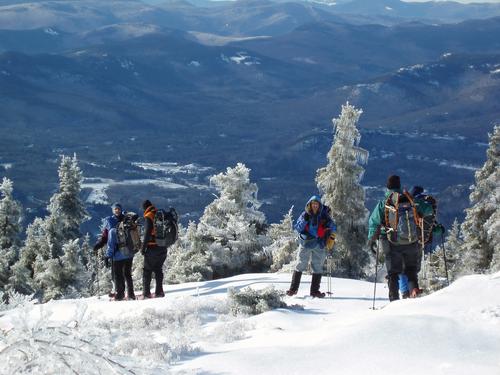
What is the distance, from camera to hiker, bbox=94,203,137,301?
12.7m

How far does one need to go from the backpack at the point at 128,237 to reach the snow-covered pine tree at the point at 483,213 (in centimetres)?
1249

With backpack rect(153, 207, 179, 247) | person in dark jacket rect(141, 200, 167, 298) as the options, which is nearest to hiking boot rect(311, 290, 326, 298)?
backpack rect(153, 207, 179, 247)

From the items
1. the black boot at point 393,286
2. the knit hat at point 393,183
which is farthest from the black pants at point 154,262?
the knit hat at point 393,183

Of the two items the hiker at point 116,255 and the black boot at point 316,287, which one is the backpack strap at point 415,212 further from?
the hiker at point 116,255

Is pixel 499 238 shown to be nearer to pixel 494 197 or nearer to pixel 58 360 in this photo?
pixel 494 197

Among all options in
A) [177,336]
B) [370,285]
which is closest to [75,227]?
[370,285]

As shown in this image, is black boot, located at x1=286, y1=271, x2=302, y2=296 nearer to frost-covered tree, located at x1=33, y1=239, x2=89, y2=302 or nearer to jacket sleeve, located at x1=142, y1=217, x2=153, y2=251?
jacket sleeve, located at x1=142, y1=217, x2=153, y2=251

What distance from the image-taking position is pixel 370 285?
12812mm

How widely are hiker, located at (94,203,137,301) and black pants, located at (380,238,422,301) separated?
4882 millimetres

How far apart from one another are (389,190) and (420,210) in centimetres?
53

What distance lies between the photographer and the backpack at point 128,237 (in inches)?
495

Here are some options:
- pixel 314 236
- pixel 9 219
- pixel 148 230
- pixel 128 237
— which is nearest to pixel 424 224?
pixel 314 236

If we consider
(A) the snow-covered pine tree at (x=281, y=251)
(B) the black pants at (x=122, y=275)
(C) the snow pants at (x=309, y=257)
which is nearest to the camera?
(C) the snow pants at (x=309, y=257)

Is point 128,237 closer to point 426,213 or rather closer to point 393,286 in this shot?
point 393,286
